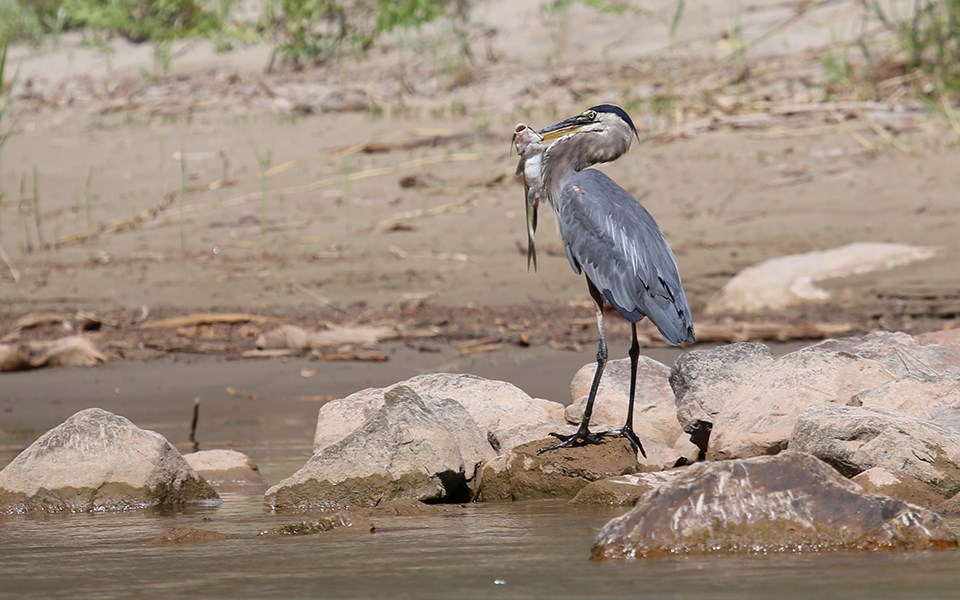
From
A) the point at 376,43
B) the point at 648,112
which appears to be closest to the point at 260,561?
the point at 648,112

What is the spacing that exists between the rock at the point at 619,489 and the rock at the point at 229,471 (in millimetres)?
1380

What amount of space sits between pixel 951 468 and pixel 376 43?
1103 cm

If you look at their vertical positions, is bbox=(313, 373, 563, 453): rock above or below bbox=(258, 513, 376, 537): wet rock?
→ above

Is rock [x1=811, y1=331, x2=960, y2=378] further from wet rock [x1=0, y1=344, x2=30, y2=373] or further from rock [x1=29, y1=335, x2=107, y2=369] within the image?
wet rock [x1=0, y1=344, x2=30, y2=373]

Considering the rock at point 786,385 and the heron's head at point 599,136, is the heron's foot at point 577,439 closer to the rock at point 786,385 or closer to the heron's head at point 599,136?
the rock at point 786,385

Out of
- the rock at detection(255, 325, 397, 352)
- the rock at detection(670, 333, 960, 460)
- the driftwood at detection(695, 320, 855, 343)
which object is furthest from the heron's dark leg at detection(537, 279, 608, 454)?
the rock at detection(255, 325, 397, 352)

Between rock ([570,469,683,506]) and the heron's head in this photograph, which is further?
the heron's head

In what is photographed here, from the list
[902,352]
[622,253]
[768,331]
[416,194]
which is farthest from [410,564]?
[416,194]

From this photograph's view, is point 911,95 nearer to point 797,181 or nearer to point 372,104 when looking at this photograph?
point 797,181

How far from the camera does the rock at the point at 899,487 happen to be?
461 centimetres

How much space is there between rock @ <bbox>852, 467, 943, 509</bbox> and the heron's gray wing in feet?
2.92

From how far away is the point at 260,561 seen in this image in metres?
3.98

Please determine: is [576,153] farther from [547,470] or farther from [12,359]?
[12,359]

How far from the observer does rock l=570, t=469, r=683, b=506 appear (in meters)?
4.95
